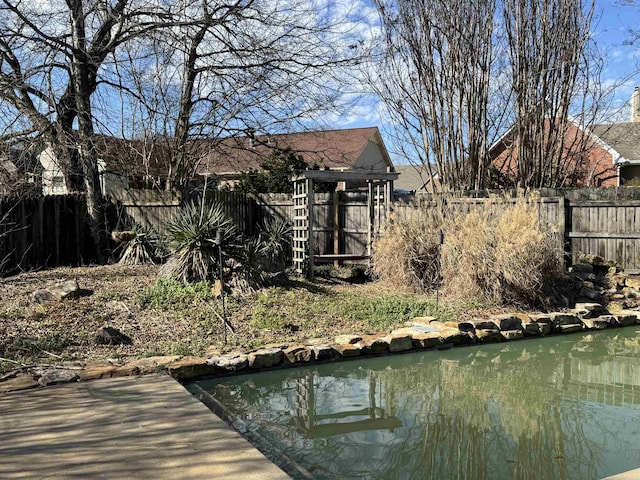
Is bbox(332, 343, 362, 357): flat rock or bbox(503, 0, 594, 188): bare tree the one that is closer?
bbox(332, 343, 362, 357): flat rock

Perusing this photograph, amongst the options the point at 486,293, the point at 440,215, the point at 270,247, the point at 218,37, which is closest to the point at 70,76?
the point at 218,37

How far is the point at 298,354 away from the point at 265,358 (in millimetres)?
375

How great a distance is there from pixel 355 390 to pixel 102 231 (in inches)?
291

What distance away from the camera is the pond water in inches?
144

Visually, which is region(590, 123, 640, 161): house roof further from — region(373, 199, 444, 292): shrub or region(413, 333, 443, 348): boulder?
region(413, 333, 443, 348): boulder

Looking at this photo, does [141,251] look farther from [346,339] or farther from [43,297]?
[346,339]

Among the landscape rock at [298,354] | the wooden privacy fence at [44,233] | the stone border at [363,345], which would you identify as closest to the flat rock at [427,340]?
the stone border at [363,345]

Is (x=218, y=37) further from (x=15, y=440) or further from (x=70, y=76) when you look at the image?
(x=15, y=440)

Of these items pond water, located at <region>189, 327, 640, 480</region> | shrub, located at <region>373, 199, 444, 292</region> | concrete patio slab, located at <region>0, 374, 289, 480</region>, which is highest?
shrub, located at <region>373, 199, 444, 292</region>

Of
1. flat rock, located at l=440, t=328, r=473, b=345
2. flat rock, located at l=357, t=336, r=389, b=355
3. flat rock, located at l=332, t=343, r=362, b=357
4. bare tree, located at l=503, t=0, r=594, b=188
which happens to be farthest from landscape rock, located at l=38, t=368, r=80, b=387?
bare tree, located at l=503, t=0, r=594, b=188

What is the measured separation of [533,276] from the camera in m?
7.96

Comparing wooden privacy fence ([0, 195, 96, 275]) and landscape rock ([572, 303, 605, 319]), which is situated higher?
wooden privacy fence ([0, 195, 96, 275])

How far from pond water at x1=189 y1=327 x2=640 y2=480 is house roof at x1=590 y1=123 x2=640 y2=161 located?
47.5 ft

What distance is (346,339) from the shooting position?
6.55m
